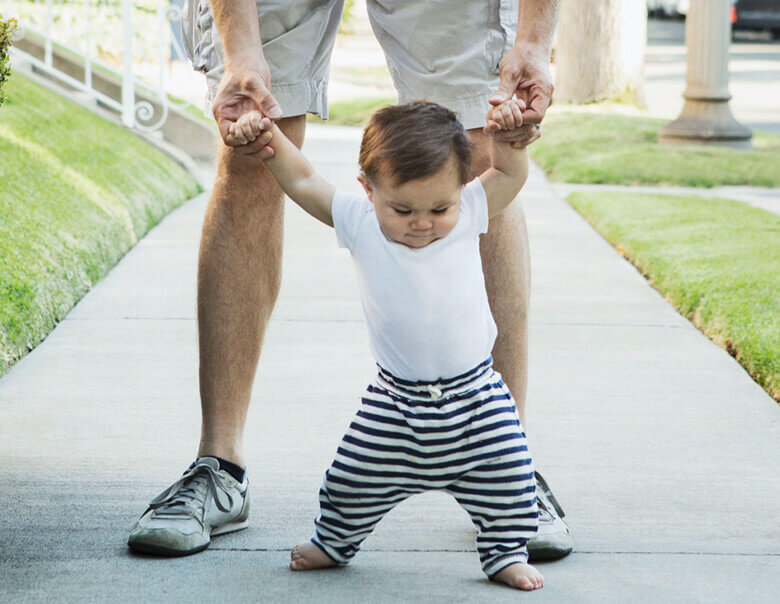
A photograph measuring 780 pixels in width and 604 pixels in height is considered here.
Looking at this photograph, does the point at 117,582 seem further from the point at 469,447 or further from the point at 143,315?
the point at 143,315

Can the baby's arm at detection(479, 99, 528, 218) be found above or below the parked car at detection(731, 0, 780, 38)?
above

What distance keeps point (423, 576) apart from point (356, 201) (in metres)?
0.75

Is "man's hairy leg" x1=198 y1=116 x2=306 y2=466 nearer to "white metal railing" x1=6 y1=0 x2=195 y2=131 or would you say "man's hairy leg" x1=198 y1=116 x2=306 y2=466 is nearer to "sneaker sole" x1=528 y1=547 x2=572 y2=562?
"sneaker sole" x1=528 y1=547 x2=572 y2=562

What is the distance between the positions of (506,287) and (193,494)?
834 millimetres

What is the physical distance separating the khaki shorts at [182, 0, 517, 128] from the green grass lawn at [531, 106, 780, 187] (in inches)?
234

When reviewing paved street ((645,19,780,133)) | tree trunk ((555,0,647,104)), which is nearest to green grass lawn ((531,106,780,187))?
paved street ((645,19,780,133))

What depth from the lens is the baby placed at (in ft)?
7.48

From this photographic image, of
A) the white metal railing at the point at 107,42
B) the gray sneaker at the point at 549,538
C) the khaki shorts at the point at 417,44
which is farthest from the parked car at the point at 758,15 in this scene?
the gray sneaker at the point at 549,538

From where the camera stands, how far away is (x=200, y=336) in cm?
277

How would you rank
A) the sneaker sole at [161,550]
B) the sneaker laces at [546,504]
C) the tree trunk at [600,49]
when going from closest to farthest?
the sneaker sole at [161,550], the sneaker laces at [546,504], the tree trunk at [600,49]

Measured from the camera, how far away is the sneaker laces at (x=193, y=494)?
2.54m

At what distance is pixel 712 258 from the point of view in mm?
5527

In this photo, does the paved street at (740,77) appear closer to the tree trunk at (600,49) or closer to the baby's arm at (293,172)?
the tree trunk at (600,49)

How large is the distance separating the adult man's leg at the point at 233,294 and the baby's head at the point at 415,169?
18.5 inches
